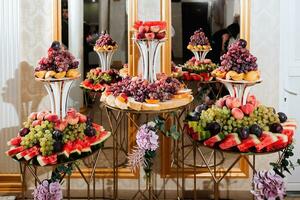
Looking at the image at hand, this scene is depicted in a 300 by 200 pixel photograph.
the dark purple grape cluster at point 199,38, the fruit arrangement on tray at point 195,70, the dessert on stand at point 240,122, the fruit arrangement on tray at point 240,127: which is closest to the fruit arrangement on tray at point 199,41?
the dark purple grape cluster at point 199,38

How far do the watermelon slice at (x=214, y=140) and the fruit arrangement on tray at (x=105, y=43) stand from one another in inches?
55.0

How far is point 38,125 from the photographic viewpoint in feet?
9.21

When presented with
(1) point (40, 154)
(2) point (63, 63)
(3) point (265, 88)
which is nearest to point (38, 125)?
(1) point (40, 154)

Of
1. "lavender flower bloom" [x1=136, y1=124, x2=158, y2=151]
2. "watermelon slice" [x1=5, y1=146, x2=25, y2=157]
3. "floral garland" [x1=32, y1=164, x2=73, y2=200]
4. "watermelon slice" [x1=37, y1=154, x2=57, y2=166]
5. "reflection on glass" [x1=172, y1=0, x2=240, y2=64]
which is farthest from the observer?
"reflection on glass" [x1=172, y1=0, x2=240, y2=64]

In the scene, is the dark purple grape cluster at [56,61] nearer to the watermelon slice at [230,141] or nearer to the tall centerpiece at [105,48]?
the tall centerpiece at [105,48]

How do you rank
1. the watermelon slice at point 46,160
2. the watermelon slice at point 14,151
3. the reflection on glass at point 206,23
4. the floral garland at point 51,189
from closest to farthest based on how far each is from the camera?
1. the watermelon slice at point 46,160
2. the watermelon slice at point 14,151
3. the floral garland at point 51,189
4. the reflection on glass at point 206,23

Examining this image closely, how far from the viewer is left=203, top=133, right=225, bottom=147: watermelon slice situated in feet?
9.17

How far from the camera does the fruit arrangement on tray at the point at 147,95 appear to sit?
9.91 feet

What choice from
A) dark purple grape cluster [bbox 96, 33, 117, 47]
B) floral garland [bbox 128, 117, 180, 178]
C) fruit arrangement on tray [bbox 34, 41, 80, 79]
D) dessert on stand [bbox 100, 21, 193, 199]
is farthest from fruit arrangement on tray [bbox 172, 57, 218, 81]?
fruit arrangement on tray [bbox 34, 41, 80, 79]

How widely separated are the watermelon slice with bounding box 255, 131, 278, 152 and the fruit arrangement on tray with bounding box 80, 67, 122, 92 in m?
1.55

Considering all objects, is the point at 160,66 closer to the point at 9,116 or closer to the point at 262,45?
the point at 262,45

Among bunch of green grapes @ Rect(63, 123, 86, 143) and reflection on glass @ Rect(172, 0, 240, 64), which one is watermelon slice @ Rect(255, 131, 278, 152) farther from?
reflection on glass @ Rect(172, 0, 240, 64)

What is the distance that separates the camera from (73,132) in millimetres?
2818

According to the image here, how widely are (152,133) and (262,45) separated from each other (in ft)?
4.69
